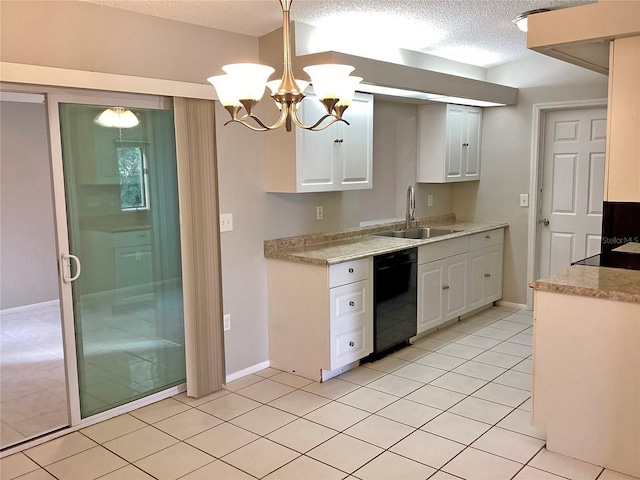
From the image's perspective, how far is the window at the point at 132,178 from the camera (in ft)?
10.9

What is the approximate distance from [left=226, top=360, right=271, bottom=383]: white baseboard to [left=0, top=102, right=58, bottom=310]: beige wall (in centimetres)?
308

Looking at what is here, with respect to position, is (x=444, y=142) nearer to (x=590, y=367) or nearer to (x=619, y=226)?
(x=619, y=226)

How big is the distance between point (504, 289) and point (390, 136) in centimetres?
201

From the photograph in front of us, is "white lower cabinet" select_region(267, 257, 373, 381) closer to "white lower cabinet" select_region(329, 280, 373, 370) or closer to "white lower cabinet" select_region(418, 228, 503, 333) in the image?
"white lower cabinet" select_region(329, 280, 373, 370)

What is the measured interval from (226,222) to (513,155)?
10.7ft

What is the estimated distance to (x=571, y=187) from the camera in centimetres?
534

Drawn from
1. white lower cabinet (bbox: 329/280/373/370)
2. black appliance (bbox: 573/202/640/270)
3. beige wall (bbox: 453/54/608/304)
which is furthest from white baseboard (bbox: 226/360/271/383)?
beige wall (bbox: 453/54/608/304)

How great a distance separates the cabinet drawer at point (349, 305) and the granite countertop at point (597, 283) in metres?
1.35

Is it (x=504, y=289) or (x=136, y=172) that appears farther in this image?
(x=504, y=289)

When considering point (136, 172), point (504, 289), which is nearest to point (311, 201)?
point (136, 172)

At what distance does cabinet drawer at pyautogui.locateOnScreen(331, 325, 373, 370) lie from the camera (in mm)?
3809

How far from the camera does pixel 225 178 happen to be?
12.3ft

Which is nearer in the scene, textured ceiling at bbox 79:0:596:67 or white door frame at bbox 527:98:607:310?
textured ceiling at bbox 79:0:596:67

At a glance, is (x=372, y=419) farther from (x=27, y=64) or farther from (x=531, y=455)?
(x=27, y=64)
